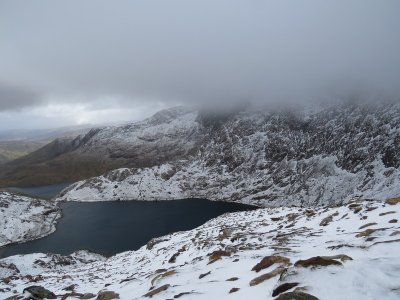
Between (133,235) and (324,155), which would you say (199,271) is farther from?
(324,155)

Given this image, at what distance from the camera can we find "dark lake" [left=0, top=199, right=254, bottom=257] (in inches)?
4466

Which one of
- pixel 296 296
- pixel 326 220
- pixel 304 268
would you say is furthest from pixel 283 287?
pixel 326 220

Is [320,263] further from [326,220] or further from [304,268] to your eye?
[326,220]

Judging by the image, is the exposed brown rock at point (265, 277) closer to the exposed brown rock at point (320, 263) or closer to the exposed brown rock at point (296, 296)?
the exposed brown rock at point (320, 263)

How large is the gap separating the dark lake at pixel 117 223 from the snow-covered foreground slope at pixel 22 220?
3.59 metres

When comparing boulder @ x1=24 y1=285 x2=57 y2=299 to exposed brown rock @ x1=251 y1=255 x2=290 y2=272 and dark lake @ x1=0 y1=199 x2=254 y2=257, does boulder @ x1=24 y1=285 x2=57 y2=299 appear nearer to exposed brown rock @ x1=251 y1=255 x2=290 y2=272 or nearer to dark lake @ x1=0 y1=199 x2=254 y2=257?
exposed brown rock @ x1=251 y1=255 x2=290 y2=272

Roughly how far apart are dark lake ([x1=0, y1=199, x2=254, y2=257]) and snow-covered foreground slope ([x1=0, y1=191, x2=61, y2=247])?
3586 mm

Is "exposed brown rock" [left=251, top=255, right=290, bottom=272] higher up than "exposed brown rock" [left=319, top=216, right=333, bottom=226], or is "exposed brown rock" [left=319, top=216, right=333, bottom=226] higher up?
"exposed brown rock" [left=251, top=255, right=290, bottom=272]

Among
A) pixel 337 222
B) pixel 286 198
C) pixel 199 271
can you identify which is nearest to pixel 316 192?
pixel 286 198

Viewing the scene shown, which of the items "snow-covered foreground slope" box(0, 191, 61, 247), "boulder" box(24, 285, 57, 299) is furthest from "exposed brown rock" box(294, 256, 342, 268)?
"snow-covered foreground slope" box(0, 191, 61, 247)

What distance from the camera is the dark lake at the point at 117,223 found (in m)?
113

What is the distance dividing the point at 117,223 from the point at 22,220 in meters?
34.9

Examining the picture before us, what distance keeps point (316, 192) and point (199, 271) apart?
521 ft

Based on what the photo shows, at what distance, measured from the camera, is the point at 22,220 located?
126250 mm
